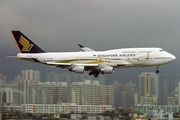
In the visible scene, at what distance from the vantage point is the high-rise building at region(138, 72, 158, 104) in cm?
7569

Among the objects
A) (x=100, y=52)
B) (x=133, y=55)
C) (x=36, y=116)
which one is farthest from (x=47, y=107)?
(x=133, y=55)

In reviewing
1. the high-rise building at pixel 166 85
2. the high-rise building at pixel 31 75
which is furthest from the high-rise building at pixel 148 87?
the high-rise building at pixel 31 75

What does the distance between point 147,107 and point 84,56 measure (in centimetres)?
1539

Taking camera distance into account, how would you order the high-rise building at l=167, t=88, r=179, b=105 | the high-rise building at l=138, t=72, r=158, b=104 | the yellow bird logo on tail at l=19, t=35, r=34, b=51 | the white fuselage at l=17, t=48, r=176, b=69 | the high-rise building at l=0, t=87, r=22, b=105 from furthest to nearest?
the high-rise building at l=167, t=88, r=179, b=105 < the high-rise building at l=138, t=72, r=158, b=104 < the high-rise building at l=0, t=87, r=22, b=105 < the yellow bird logo on tail at l=19, t=35, r=34, b=51 < the white fuselage at l=17, t=48, r=176, b=69

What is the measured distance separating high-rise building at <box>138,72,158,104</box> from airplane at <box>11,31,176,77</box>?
50.7ft

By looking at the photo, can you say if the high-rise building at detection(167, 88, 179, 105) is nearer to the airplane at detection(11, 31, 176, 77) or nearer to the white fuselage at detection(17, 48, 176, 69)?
the airplane at detection(11, 31, 176, 77)

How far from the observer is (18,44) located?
66125 millimetres

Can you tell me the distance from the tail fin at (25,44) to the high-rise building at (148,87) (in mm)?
22381

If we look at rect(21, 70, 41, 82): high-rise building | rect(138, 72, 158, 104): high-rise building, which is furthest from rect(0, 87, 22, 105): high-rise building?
rect(138, 72, 158, 104): high-rise building

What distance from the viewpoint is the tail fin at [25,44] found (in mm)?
65312

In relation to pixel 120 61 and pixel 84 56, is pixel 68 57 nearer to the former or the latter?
pixel 84 56

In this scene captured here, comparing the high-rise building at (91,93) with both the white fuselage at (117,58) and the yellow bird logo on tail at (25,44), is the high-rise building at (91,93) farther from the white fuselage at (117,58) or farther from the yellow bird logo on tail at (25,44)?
the yellow bird logo on tail at (25,44)

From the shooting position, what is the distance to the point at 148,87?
3162 inches

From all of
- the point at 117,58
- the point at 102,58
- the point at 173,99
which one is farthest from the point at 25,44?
the point at 173,99
